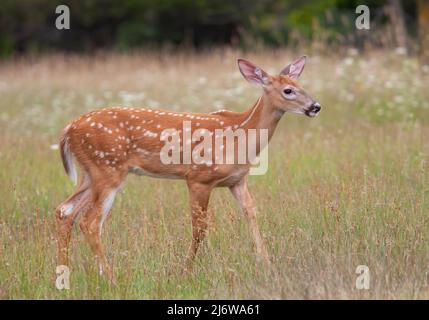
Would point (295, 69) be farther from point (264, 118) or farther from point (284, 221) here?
point (284, 221)

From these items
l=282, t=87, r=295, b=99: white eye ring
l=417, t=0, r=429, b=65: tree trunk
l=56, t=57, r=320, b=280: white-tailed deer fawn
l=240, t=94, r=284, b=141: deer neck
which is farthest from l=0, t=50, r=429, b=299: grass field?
l=417, t=0, r=429, b=65: tree trunk

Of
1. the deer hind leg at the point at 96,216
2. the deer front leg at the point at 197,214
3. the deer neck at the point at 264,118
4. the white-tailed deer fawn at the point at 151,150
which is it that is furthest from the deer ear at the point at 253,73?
the deer hind leg at the point at 96,216

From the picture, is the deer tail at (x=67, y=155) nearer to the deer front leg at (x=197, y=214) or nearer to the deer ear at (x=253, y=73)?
the deer front leg at (x=197, y=214)

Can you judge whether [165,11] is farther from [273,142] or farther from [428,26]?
[273,142]

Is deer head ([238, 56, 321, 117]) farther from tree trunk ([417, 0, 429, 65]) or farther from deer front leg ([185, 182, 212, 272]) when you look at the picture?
tree trunk ([417, 0, 429, 65])

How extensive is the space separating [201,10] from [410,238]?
20607 mm

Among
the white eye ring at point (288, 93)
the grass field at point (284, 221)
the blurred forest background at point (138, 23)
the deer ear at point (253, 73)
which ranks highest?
the blurred forest background at point (138, 23)

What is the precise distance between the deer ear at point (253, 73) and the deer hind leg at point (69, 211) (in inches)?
54.1

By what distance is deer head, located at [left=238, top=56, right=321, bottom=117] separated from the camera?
20.9 feet

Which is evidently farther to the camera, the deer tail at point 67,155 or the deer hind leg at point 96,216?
the deer tail at point 67,155

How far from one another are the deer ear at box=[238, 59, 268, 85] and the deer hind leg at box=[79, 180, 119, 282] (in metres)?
1.24

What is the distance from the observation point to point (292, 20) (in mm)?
22062

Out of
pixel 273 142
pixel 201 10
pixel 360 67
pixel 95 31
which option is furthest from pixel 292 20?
pixel 273 142

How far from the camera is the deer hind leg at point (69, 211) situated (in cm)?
→ 634
